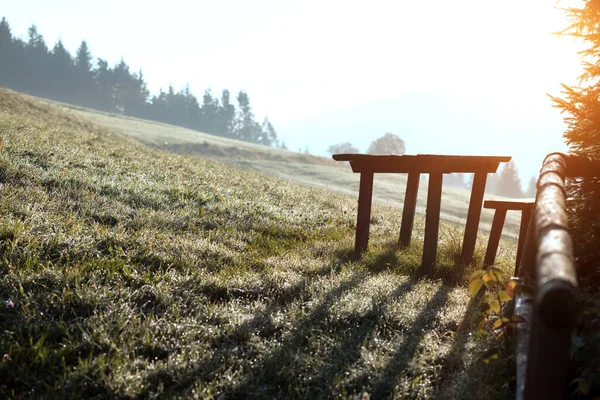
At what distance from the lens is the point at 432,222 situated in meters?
6.16

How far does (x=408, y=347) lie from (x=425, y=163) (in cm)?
341

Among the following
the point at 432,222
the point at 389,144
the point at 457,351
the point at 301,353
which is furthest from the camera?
the point at 389,144

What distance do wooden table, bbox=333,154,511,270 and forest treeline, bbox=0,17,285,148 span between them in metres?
112

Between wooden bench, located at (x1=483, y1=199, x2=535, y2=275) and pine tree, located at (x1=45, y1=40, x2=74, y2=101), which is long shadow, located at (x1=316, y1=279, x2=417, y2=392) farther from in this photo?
pine tree, located at (x1=45, y1=40, x2=74, y2=101)

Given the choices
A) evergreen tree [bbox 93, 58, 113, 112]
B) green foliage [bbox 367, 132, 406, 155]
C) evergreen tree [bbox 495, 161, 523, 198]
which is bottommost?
evergreen tree [bbox 495, 161, 523, 198]

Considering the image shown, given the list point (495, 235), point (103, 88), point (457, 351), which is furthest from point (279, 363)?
point (103, 88)

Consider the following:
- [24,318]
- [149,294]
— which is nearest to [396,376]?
[149,294]

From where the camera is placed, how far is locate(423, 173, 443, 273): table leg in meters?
6.16

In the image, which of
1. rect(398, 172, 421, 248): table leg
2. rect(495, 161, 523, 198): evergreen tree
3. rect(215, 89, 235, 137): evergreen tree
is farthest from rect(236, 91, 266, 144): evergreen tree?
rect(398, 172, 421, 248): table leg

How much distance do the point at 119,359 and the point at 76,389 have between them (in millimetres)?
342

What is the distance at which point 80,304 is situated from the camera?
387 centimetres

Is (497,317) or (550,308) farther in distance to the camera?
(497,317)

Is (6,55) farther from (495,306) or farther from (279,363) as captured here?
(495,306)

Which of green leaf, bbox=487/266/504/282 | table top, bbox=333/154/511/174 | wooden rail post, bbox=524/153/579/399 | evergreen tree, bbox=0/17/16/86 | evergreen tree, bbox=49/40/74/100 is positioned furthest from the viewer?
evergreen tree, bbox=49/40/74/100
